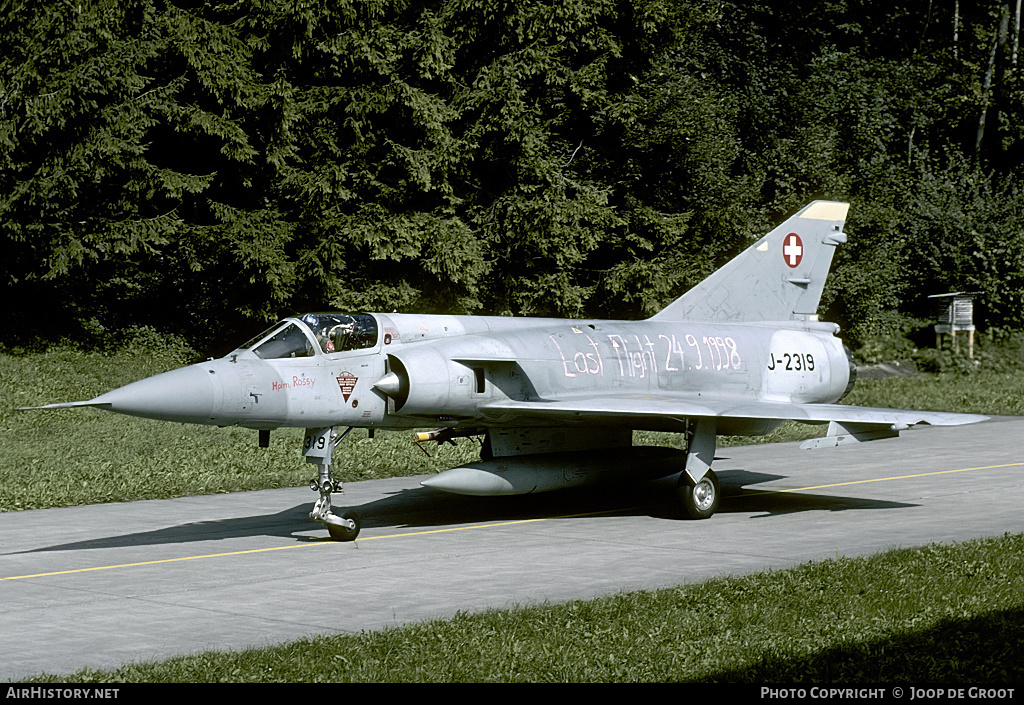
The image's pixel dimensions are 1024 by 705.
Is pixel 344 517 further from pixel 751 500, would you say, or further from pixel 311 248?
pixel 311 248

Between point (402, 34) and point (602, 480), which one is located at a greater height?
point (402, 34)

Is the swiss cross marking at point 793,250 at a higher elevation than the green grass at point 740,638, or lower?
higher

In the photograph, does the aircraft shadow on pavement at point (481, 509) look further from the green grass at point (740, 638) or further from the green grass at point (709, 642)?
the green grass at point (709, 642)

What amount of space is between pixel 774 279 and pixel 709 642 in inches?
400

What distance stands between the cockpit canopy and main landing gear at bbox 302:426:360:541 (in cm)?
84

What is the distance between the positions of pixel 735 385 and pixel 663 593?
6.86 meters

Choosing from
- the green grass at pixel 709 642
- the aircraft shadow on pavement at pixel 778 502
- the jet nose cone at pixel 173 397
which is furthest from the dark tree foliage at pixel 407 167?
the green grass at pixel 709 642

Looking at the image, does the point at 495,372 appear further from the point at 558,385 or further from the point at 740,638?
the point at 740,638

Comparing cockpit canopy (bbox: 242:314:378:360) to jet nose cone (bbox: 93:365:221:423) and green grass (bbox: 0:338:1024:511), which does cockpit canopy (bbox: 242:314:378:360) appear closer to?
jet nose cone (bbox: 93:365:221:423)

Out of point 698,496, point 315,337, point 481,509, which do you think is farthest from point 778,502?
point 315,337

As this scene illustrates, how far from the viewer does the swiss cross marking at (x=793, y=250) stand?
679 inches

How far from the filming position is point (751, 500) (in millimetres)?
15672

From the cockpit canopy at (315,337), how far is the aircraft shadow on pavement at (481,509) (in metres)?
1.72

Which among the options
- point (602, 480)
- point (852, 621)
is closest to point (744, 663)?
point (852, 621)
